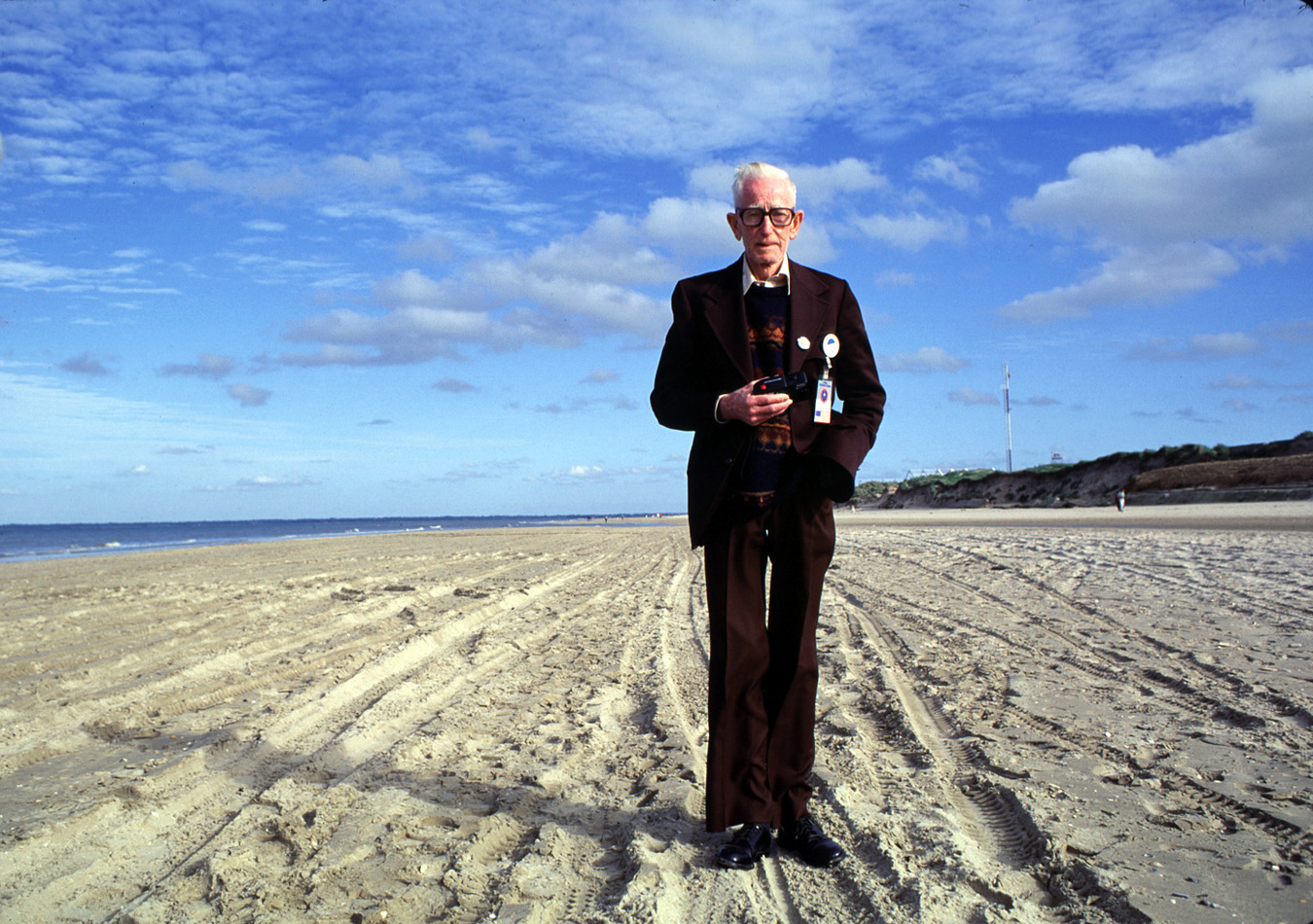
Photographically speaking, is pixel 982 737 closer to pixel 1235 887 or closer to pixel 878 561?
pixel 1235 887

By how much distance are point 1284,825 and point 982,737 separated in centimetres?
109

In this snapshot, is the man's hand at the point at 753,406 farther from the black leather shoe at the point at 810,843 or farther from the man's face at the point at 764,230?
the black leather shoe at the point at 810,843

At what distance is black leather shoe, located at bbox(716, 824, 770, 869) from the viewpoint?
223 cm

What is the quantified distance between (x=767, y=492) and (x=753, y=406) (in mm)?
288

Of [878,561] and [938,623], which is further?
[878,561]

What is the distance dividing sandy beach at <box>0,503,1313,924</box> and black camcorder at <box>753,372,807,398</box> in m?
1.33

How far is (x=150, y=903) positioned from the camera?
213cm

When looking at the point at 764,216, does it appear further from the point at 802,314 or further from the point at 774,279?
the point at 802,314

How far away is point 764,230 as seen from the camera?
2359 mm

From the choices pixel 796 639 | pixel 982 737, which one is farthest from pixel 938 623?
pixel 796 639

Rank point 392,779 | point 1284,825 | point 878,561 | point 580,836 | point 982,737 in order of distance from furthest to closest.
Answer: point 878,561
point 982,737
point 392,779
point 580,836
point 1284,825

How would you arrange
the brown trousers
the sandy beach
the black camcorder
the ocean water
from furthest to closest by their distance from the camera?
the ocean water → the brown trousers → the black camcorder → the sandy beach

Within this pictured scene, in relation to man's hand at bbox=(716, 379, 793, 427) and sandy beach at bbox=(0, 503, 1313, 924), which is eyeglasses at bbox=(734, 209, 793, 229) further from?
sandy beach at bbox=(0, 503, 1313, 924)

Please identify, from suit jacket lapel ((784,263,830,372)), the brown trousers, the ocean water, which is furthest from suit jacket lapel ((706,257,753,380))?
the ocean water
